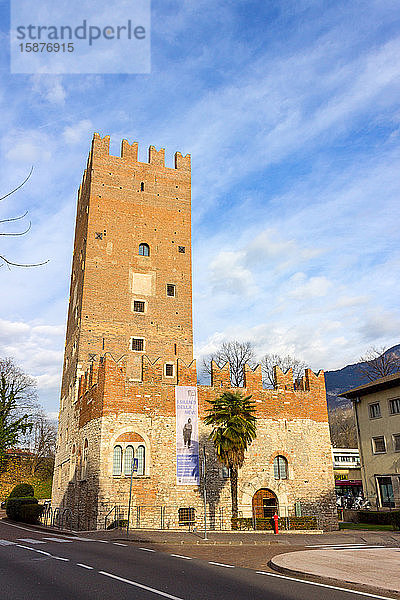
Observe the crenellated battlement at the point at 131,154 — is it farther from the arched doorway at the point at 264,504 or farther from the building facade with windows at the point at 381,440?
the arched doorway at the point at 264,504

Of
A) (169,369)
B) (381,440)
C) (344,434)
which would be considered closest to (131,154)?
(169,369)

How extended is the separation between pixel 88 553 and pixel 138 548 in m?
2.55

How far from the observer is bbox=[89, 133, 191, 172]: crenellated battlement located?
41.6m

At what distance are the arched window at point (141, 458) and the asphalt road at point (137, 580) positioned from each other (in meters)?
11.1

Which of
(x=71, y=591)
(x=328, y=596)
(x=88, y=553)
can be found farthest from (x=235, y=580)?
(x=88, y=553)

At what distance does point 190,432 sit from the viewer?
27.7 meters

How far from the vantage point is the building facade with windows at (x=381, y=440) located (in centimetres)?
3688

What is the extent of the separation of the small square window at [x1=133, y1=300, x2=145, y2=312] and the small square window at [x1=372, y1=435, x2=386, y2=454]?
2038 cm

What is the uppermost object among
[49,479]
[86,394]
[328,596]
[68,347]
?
[68,347]

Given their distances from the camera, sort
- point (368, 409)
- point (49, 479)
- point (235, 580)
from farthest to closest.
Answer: point (49, 479), point (368, 409), point (235, 580)

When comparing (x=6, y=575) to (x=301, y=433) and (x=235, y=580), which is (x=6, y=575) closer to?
(x=235, y=580)

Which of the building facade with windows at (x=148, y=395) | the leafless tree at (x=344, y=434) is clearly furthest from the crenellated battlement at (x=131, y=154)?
the leafless tree at (x=344, y=434)

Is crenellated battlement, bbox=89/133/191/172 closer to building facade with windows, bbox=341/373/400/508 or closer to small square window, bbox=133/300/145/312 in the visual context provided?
small square window, bbox=133/300/145/312

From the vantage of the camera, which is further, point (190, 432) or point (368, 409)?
point (368, 409)
